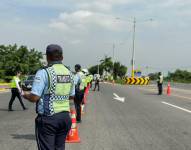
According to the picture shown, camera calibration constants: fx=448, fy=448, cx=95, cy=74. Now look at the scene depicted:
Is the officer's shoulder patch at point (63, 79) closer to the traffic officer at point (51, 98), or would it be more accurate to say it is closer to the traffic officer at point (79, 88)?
the traffic officer at point (51, 98)

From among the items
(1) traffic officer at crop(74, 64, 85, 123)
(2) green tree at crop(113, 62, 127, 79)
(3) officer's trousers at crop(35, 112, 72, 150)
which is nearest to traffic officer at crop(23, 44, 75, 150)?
(3) officer's trousers at crop(35, 112, 72, 150)

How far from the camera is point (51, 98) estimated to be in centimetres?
525

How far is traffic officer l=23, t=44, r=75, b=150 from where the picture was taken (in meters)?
5.18

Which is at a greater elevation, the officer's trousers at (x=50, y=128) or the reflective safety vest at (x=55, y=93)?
the reflective safety vest at (x=55, y=93)

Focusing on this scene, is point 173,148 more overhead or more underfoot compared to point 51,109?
more underfoot

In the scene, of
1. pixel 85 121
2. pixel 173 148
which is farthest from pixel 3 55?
pixel 173 148

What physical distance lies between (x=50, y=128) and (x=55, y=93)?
412 millimetres

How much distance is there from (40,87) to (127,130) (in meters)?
7.20

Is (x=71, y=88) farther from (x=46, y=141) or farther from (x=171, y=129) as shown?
(x=171, y=129)

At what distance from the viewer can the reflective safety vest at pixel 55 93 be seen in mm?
5215

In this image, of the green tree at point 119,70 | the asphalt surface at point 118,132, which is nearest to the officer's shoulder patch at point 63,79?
the asphalt surface at point 118,132

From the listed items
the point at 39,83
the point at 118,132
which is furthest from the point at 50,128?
the point at 118,132

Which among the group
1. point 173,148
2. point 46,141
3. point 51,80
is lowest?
point 173,148

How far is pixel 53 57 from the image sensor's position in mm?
5262
